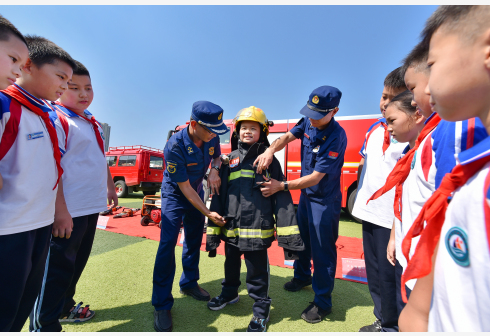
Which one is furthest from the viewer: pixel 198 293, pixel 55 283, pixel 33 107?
pixel 198 293

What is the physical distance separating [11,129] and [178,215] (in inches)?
53.2

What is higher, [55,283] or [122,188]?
[122,188]

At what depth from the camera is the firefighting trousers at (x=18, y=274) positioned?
3.83 feet

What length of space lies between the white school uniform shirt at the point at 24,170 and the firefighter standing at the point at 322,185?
1.47 meters

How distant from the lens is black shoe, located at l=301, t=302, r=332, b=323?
2.07 meters

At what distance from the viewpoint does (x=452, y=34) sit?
22.7 inches

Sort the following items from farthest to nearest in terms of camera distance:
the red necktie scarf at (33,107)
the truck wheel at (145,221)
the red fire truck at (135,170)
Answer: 1. the red fire truck at (135,170)
2. the truck wheel at (145,221)
3. the red necktie scarf at (33,107)

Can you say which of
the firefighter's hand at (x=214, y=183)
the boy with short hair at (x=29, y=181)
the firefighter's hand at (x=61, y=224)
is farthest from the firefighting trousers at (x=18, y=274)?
the firefighter's hand at (x=214, y=183)

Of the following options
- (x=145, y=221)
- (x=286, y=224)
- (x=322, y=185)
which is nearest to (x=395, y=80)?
(x=322, y=185)

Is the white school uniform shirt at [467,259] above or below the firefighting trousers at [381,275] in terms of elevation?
above

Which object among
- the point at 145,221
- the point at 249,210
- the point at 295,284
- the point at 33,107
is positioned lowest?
the point at 295,284

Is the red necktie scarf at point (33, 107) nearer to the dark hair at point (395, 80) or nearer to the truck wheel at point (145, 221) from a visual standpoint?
the dark hair at point (395, 80)

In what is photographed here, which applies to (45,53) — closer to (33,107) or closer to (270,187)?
(33,107)

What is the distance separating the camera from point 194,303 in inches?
93.5
